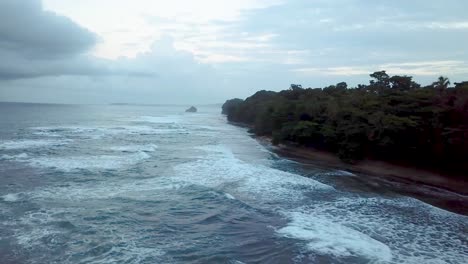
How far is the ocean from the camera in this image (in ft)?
39.3

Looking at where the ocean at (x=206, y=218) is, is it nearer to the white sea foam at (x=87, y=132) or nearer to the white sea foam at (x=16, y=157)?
the white sea foam at (x=16, y=157)

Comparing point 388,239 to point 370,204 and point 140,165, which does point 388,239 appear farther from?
point 140,165

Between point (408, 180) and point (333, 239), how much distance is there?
15.2 metres

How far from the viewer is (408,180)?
86.1 ft

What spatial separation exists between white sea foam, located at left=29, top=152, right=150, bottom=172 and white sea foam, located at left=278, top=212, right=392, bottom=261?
595 inches

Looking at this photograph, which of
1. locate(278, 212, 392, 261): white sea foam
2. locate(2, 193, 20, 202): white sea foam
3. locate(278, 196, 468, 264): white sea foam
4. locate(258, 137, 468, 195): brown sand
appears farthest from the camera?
locate(258, 137, 468, 195): brown sand

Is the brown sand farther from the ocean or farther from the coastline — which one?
the ocean

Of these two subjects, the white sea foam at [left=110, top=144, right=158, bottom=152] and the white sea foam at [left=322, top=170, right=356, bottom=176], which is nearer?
the white sea foam at [left=322, top=170, right=356, bottom=176]

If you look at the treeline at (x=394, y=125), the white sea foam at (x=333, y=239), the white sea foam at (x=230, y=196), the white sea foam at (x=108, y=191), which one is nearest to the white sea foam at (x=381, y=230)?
the white sea foam at (x=333, y=239)

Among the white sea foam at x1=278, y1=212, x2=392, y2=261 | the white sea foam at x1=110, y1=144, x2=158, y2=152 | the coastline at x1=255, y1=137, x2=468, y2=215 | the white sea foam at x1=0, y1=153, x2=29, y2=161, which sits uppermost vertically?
the white sea foam at x1=0, y1=153, x2=29, y2=161

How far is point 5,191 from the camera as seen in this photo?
1827 cm

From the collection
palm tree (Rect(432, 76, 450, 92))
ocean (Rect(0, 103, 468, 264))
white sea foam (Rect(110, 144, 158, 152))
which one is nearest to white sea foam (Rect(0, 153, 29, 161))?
ocean (Rect(0, 103, 468, 264))

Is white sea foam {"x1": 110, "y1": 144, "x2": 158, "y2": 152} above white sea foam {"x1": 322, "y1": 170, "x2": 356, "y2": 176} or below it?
above

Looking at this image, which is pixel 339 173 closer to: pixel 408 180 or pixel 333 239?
pixel 408 180
